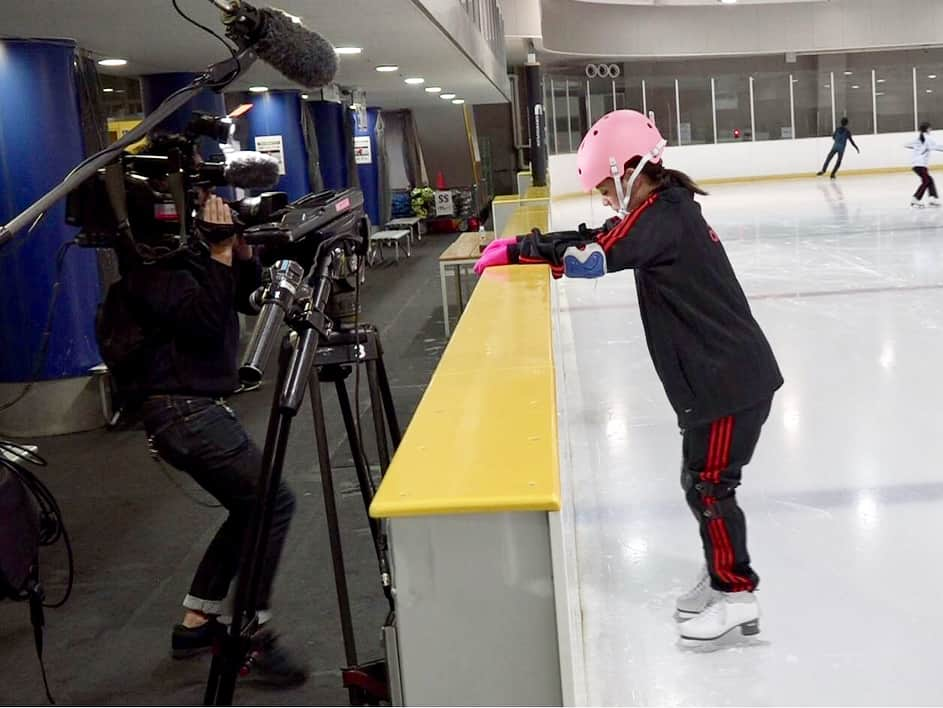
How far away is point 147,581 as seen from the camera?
3721mm

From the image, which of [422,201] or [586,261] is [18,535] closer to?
Answer: [586,261]

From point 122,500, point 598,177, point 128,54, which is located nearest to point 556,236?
point 598,177

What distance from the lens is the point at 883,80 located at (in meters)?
25.7

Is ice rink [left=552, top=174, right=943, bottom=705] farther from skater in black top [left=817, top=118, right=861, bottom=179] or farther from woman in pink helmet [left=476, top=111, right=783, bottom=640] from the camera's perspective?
skater in black top [left=817, top=118, right=861, bottom=179]

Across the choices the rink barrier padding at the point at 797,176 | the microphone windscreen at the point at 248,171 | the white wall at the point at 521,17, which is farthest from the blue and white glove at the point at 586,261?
the rink barrier padding at the point at 797,176

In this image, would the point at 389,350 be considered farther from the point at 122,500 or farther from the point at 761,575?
the point at 761,575

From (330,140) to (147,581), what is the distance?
34.2 feet

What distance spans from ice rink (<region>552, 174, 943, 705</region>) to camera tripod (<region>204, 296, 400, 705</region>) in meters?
0.71

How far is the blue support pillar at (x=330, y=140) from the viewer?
1334 cm

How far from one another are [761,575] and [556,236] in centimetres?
132

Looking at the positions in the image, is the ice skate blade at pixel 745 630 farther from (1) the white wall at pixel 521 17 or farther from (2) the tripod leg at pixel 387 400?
(1) the white wall at pixel 521 17

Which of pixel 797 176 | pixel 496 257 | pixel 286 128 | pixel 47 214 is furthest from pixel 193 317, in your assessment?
pixel 797 176

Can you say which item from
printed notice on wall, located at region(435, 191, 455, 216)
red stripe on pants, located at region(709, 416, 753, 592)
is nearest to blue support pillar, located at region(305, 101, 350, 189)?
printed notice on wall, located at region(435, 191, 455, 216)

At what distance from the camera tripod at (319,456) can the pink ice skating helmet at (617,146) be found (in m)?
0.82
